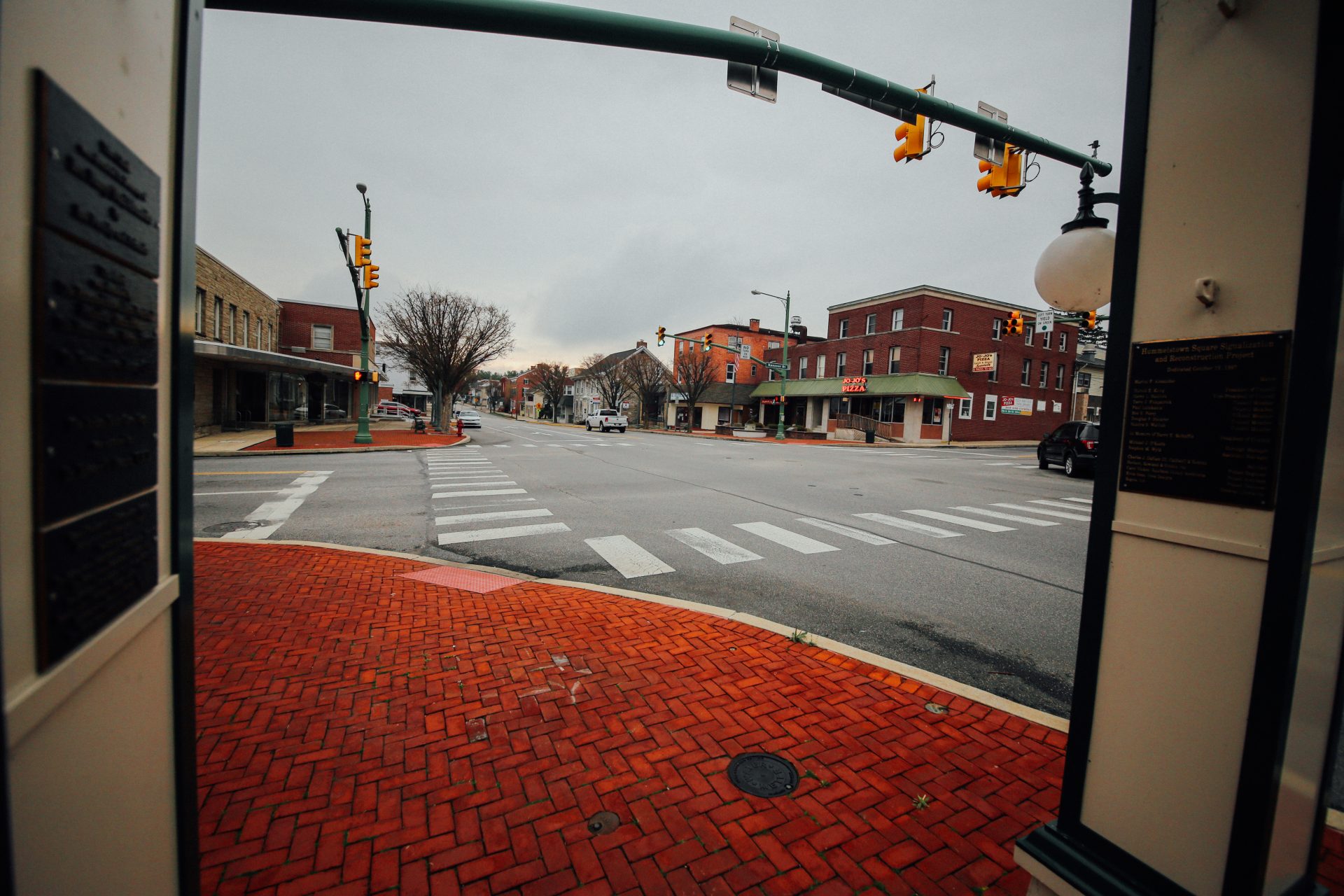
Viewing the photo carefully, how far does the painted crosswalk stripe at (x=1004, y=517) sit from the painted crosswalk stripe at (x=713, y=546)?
5962 millimetres

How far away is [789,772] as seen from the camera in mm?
3037

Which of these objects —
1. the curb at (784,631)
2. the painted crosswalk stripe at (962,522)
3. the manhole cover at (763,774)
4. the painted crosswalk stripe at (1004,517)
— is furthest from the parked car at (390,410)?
the manhole cover at (763,774)

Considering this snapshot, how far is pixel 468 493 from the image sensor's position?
39.0 feet

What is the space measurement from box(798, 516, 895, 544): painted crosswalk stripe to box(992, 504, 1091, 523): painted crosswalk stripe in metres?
4.88

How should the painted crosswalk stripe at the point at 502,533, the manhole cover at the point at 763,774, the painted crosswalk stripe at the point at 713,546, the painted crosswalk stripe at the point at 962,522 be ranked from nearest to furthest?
1. the manhole cover at the point at 763,774
2. the painted crosswalk stripe at the point at 713,546
3. the painted crosswalk stripe at the point at 502,533
4. the painted crosswalk stripe at the point at 962,522

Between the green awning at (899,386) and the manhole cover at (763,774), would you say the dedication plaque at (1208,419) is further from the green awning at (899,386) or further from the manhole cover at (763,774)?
the green awning at (899,386)

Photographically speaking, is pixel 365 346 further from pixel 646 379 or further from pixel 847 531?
pixel 646 379

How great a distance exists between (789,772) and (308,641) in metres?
3.69

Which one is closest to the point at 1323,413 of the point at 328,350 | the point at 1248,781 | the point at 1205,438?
the point at 1205,438

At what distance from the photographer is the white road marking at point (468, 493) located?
1146 centimetres

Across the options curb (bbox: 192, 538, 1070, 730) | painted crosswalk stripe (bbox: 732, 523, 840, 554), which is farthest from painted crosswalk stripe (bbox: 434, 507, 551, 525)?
painted crosswalk stripe (bbox: 732, 523, 840, 554)

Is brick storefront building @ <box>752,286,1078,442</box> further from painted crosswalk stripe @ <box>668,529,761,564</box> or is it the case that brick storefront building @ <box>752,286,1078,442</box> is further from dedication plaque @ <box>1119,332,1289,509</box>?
dedication plaque @ <box>1119,332,1289,509</box>

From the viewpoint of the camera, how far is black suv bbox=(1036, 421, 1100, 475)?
1845cm

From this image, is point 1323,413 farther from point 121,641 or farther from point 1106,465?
point 121,641
